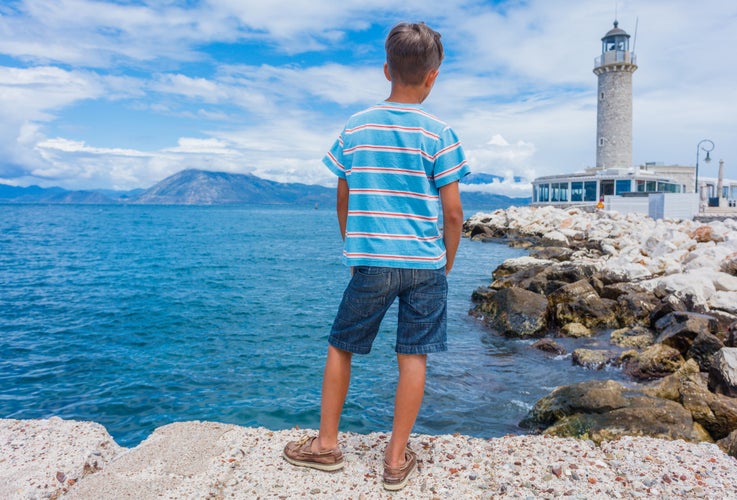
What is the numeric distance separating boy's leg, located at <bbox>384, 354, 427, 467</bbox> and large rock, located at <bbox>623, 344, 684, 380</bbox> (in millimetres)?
5796

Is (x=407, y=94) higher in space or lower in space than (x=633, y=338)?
higher

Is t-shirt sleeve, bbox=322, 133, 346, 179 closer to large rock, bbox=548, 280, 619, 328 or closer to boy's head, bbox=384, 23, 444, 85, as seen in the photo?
boy's head, bbox=384, 23, 444, 85

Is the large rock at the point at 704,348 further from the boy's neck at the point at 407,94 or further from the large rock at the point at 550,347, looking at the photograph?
the boy's neck at the point at 407,94

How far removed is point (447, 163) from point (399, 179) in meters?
0.27

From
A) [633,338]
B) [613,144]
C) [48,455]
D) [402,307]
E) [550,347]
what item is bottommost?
[550,347]

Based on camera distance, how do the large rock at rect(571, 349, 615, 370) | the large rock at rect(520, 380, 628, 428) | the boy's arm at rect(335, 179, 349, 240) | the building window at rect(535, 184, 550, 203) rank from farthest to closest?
1. the building window at rect(535, 184, 550, 203)
2. the large rock at rect(571, 349, 615, 370)
3. the large rock at rect(520, 380, 628, 428)
4. the boy's arm at rect(335, 179, 349, 240)

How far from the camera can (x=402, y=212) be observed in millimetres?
2850

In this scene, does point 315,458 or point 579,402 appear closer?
point 315,458

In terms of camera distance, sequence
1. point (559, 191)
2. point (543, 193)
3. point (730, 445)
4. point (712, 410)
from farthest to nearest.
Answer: point (543, 193) < point (559, 191) < point (712, 410) < point (730, 445)

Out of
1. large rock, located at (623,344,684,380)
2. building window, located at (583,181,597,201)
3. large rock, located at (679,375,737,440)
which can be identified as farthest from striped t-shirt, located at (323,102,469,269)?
building window, located at (583,181,597,201)

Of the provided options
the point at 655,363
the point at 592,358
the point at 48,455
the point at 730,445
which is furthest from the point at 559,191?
the point at 48,455

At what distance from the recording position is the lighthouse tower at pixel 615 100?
46844mm

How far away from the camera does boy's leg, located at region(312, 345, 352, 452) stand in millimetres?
3090

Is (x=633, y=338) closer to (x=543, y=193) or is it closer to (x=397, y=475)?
(x=397, y=475)
